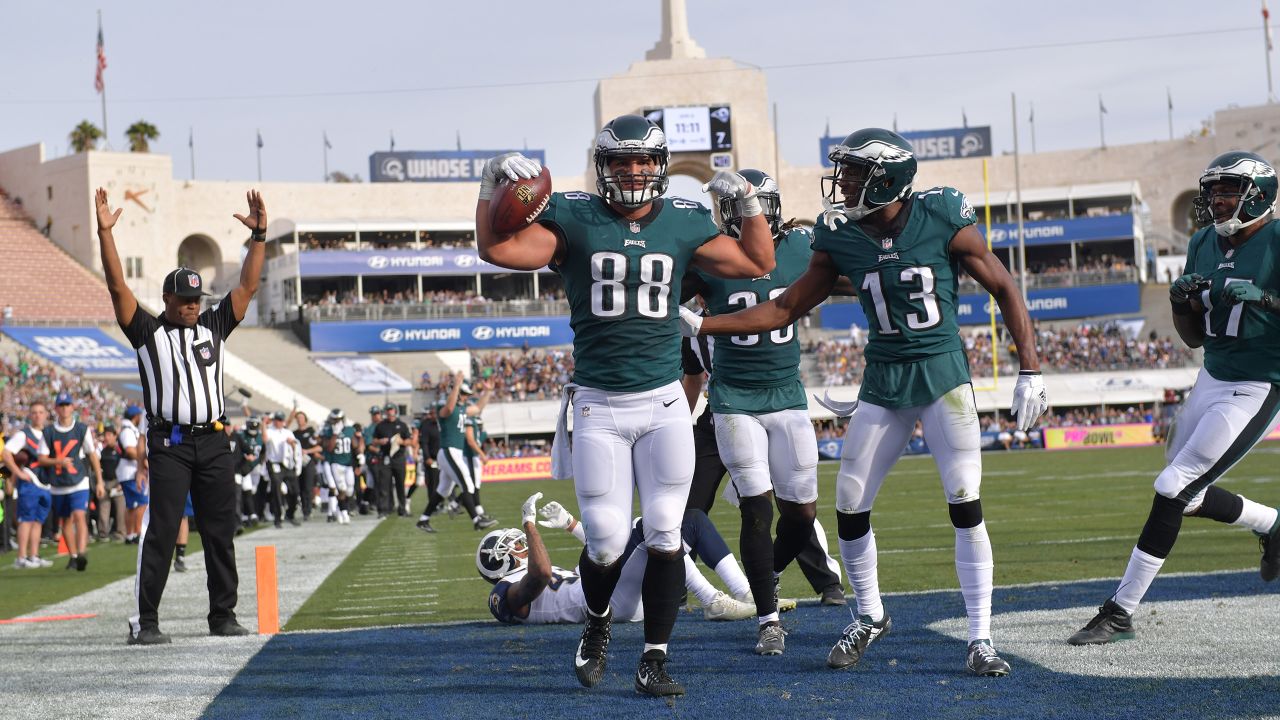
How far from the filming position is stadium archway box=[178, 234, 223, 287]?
62.5 metres

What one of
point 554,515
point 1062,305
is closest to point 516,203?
point 554,515

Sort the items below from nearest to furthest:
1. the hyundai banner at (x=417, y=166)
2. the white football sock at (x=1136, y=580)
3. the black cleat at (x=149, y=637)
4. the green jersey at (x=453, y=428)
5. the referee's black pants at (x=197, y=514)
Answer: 1. the white football sock at (x=1136, y=580)
2. the black cleat at (x=149, y=637)
3. the referee's black pants at (x=197, y=514)
4. the green jersey at (x=453, y=428)
5. the hyundai banner at (x=417, y=166)

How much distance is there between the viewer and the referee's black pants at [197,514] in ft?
23.7

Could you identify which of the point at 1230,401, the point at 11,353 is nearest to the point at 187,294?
the point at 1230,401

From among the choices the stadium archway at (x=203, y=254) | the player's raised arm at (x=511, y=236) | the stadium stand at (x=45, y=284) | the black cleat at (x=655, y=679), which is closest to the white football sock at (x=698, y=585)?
the black cleat at (x=655, y=679)

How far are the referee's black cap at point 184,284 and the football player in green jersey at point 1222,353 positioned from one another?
16.3ft

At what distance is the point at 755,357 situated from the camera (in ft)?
21.5

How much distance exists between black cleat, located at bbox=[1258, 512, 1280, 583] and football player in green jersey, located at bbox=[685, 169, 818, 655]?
234 centimetres

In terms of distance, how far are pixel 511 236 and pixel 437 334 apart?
48.7 m

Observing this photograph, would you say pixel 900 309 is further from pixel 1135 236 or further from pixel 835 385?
pixel 1135 236

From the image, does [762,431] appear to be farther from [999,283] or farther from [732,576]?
[999,283]

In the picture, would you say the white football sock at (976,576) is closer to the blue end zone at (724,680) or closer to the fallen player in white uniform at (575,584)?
the blue end zone at (724,680)

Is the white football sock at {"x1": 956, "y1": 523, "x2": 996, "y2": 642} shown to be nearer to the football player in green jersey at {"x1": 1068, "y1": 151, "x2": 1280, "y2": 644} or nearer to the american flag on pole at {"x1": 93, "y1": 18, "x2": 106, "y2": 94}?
the football player in green jersey at {"x1": 1068, "y1": 151, "x2": 1280, "y2": 644}

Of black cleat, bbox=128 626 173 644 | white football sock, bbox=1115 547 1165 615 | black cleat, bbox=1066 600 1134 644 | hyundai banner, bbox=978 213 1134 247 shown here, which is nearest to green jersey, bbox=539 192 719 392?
black cleat, bbox=1066 600 1134 644
